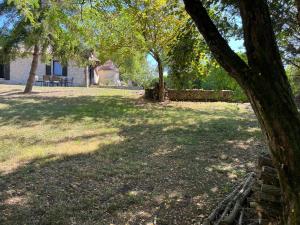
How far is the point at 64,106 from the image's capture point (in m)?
16.3

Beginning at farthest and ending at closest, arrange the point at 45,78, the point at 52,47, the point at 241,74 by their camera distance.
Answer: the point at 45,78, the point at 52,47, the point at 241,74

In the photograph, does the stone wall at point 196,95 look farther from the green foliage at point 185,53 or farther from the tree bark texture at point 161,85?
the green foliage at point 185,53

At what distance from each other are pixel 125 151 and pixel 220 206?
4.02 meters

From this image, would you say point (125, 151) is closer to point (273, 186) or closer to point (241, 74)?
point (273, 186)

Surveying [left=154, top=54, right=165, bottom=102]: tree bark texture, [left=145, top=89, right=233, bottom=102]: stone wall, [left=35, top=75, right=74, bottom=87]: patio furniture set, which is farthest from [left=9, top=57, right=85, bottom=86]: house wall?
[left=154, top=54, right=165, bottom=102]: tree bark texture

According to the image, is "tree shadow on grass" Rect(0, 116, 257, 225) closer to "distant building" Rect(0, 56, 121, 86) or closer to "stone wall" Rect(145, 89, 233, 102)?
"stone wall" Rect(145, 89, 233, 102)

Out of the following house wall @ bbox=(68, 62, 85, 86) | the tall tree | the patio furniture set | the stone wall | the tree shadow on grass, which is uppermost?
the tall tree

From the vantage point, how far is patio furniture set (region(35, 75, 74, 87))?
29.8 m

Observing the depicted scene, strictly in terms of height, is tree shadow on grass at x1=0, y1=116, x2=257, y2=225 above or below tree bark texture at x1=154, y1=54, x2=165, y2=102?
below

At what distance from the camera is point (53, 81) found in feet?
99.7

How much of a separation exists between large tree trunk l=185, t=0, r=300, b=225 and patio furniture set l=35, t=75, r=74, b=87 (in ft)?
91.1

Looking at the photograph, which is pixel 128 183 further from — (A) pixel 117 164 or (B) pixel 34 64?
(B) pixel 34 64

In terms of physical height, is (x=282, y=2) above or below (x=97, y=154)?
above

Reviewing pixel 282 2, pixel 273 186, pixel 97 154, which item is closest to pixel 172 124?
pixel 97 154
